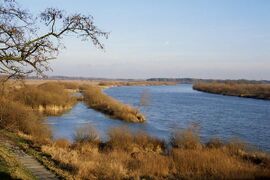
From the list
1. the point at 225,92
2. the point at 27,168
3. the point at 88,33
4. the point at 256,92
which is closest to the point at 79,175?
the point at 27,168

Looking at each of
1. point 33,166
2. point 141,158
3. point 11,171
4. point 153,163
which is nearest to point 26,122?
point 141,158

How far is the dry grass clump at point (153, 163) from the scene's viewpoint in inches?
559

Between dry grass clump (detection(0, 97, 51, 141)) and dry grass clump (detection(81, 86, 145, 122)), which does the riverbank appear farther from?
dry grass clump (detection(81, 86, 145, 122))

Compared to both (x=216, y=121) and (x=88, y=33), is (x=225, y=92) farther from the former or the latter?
(x=88, y=33)

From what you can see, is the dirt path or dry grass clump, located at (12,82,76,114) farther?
dry grass clump, located at (12,82,76,114)

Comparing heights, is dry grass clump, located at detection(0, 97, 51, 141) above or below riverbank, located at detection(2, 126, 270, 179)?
above

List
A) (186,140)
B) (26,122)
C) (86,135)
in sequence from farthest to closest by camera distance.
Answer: (26,122) < (86,135) < (186,140)

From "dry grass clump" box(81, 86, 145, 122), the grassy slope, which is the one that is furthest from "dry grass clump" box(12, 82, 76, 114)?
the grassy slope

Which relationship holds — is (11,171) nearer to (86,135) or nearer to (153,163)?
(153,163)

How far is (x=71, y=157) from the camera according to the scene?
16.1 meters

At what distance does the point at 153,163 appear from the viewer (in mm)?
16109

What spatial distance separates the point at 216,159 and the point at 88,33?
37.1 feet

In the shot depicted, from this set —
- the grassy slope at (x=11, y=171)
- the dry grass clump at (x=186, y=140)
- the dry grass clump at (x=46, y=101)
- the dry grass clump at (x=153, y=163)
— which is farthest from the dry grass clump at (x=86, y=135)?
the dry grass clump at (x=46, y=101)

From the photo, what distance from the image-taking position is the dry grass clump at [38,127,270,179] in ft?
46.6
